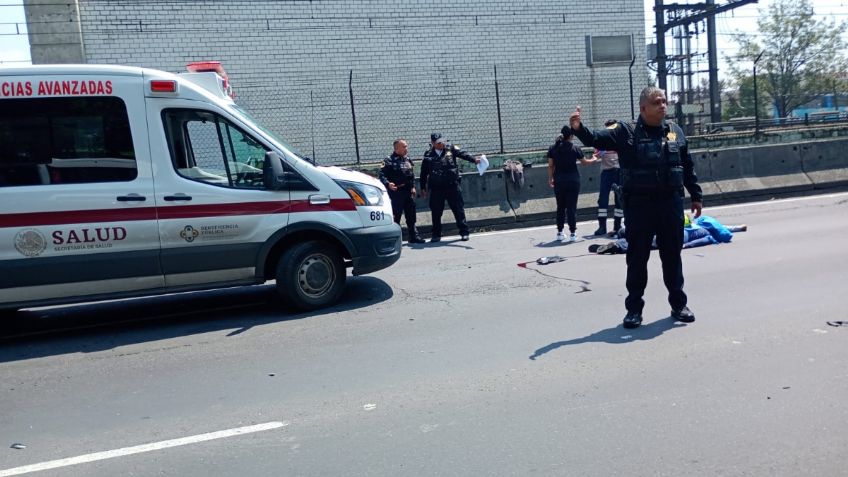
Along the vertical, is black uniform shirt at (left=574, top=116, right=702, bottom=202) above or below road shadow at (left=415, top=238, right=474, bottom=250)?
above

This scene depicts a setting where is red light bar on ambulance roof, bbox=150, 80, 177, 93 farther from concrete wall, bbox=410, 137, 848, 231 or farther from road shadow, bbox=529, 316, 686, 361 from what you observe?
concrete wall, bbox=410, 137, 848, 231

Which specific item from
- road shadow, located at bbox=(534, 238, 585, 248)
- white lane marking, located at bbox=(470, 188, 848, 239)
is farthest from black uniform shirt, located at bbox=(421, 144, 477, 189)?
road shadow, located at bbox=(534, 238, 585, 248)

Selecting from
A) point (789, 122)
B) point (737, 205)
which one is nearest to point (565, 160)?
point (737, 205)

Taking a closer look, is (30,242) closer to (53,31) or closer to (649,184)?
(649,184)

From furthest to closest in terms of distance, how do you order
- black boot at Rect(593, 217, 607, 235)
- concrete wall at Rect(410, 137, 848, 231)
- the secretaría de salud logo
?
concrete wall at Rect(410, 137, 848, 231), black boot at Rect(593, 217, 607, 235), the secretaría de salud logo

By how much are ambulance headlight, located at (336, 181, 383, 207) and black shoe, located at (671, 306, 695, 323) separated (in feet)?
10.3

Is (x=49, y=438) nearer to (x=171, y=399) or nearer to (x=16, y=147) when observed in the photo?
(x=171, y=399)

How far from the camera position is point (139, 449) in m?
4.26

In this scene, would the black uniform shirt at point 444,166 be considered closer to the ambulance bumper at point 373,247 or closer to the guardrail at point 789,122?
the ambulance bumper at point 373,247

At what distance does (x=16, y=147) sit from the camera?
21.5 ft

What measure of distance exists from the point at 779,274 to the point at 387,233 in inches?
167

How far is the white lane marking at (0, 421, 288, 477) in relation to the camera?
4.08 meters

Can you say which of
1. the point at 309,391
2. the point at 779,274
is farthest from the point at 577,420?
the point at 779,274

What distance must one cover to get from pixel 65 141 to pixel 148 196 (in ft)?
2.86
